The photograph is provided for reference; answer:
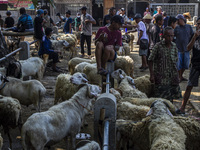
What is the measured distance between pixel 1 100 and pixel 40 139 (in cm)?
140

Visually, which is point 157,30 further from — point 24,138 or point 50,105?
point 24,138

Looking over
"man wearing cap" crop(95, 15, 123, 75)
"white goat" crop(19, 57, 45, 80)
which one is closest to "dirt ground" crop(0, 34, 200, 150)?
"white goat" crop(19, 57, 45, 80)

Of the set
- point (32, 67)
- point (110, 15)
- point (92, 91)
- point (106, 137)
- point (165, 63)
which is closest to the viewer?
point (106, 137)

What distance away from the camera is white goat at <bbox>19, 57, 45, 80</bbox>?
7.74m

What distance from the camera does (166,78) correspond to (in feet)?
17.1

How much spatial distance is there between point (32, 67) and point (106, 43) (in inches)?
131

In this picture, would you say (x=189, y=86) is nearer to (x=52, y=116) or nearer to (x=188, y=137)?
(x=188, y=137)

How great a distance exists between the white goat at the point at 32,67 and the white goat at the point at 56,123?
3520 mm


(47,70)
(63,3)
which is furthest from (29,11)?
(47,70)

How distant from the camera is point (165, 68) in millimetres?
5195

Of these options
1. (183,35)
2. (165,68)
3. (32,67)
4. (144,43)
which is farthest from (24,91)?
(144,43)

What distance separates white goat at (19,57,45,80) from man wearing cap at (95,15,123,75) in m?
3.22

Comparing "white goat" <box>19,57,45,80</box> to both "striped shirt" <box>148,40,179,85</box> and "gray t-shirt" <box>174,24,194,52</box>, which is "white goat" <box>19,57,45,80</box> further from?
"gray t-shirt" <box>174,24,194,52</box>

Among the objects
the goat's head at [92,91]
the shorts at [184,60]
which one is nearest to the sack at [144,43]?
the shorts at [184,60]
